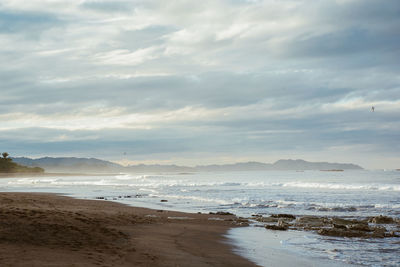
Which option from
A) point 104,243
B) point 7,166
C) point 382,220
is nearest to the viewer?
point 104,243

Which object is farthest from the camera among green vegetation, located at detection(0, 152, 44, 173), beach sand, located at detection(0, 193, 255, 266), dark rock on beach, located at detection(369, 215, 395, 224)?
green vegetation, located at detection(0, 152, 44, 173)

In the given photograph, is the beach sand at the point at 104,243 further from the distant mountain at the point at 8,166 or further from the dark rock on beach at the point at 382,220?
the distant mountain at the point at 8,166

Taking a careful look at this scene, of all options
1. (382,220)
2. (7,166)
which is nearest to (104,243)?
(382,220)

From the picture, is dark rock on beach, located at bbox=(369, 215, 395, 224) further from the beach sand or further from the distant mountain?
the distant mountain

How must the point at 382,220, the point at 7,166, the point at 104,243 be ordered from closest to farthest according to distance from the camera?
the point at 104,243 → the point at 382,220 → the point at 7,166

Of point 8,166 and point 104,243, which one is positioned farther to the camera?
point 8,166

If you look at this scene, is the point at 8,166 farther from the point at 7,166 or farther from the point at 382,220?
the point at 382,220

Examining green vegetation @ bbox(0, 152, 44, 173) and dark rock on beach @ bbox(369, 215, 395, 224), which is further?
green vegetation @ bbox(0, 152, 44, 173)

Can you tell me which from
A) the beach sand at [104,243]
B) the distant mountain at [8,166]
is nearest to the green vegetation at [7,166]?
the distant mountain at [8,166]

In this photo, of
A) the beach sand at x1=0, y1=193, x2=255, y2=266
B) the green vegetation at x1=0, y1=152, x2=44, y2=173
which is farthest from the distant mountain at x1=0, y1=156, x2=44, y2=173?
the beach sand at x1=0, y1=193, x2=255, y2=266

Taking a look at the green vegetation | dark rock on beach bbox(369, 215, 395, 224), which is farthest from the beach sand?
the green vegetation

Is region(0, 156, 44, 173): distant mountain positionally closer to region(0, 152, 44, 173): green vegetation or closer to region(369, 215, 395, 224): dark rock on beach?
region(0, 152, 44, 173): green vegetation

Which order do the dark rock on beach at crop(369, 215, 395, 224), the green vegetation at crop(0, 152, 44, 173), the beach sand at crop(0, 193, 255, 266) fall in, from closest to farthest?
the beach sand at crop(0, 193, 255, 266)
the dark rock on beach at crop(369, 215, 395, 224)
the green vegetation at crop(0, 152, 44, 173)

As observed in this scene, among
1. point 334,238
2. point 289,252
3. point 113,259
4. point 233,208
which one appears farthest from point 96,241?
point 233,208
